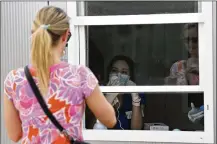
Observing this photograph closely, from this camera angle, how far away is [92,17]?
129 inches

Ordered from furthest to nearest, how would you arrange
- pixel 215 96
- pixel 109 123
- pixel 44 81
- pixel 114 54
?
pixel 114 54, pixel 215 96, pixel 109 123, pixel 44 81

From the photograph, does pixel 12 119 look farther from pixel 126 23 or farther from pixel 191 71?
pixel 191 71

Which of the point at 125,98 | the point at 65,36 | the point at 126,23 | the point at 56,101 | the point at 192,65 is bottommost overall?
the point at 125,98

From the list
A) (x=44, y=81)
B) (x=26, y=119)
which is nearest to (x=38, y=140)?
(x=26, y=119)

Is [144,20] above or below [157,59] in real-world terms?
above

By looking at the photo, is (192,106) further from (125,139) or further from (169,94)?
(125,139)

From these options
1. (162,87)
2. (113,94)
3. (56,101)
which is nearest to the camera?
(56,101)

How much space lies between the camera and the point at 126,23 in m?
3.22

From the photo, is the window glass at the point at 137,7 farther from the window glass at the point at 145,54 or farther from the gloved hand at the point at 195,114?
the gloved hand at the point at 195,114

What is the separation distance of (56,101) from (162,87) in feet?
5.11

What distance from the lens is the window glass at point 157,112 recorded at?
3201 mm

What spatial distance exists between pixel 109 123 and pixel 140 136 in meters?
1.37

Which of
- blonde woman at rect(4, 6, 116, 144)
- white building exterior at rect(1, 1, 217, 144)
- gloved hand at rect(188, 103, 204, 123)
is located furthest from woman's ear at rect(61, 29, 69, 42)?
gloved hand at rect(188, 103, 204, 123)

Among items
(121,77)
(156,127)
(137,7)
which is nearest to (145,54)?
(121,77)
